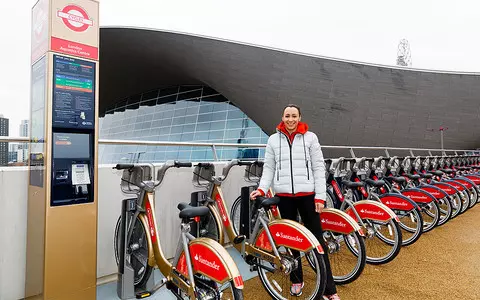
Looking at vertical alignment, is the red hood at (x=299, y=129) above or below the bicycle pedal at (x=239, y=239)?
above

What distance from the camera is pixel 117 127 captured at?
35.3m

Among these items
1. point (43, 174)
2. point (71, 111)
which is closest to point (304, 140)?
point (71, 111)

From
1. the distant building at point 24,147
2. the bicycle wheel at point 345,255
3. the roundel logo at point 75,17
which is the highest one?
the roundel logo at point 75,17

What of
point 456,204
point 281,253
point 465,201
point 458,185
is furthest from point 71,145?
point 465,201

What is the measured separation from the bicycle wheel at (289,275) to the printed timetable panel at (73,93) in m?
1.87

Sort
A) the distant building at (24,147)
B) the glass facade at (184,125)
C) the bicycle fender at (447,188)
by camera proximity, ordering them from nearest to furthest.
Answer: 1. the distant building at (24,147)
2. the bicycle fender at (447,188)
3. the glass facade at (184,125)

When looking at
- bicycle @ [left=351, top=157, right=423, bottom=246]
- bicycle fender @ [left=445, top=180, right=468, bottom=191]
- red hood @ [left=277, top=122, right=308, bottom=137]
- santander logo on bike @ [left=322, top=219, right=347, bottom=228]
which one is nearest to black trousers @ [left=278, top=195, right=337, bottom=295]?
santander logo on bike @ [left=322, top=219, right=347, bottom=228]

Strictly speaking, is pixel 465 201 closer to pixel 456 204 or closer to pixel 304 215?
pixel 456 204

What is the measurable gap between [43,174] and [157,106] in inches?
1198

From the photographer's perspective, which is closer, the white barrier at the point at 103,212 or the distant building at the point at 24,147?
the white barrier at the point at 103,212

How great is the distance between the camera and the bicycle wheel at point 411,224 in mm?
3859

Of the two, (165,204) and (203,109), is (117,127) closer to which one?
(203,109)

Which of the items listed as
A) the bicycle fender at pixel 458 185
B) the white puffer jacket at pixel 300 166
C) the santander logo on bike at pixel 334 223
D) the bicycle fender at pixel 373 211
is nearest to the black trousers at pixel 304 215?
the white puffer jacket at pixel 300 166

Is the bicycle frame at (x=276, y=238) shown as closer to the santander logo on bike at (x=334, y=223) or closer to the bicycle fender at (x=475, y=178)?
the santander logo on bike at (x=334, y=223)
